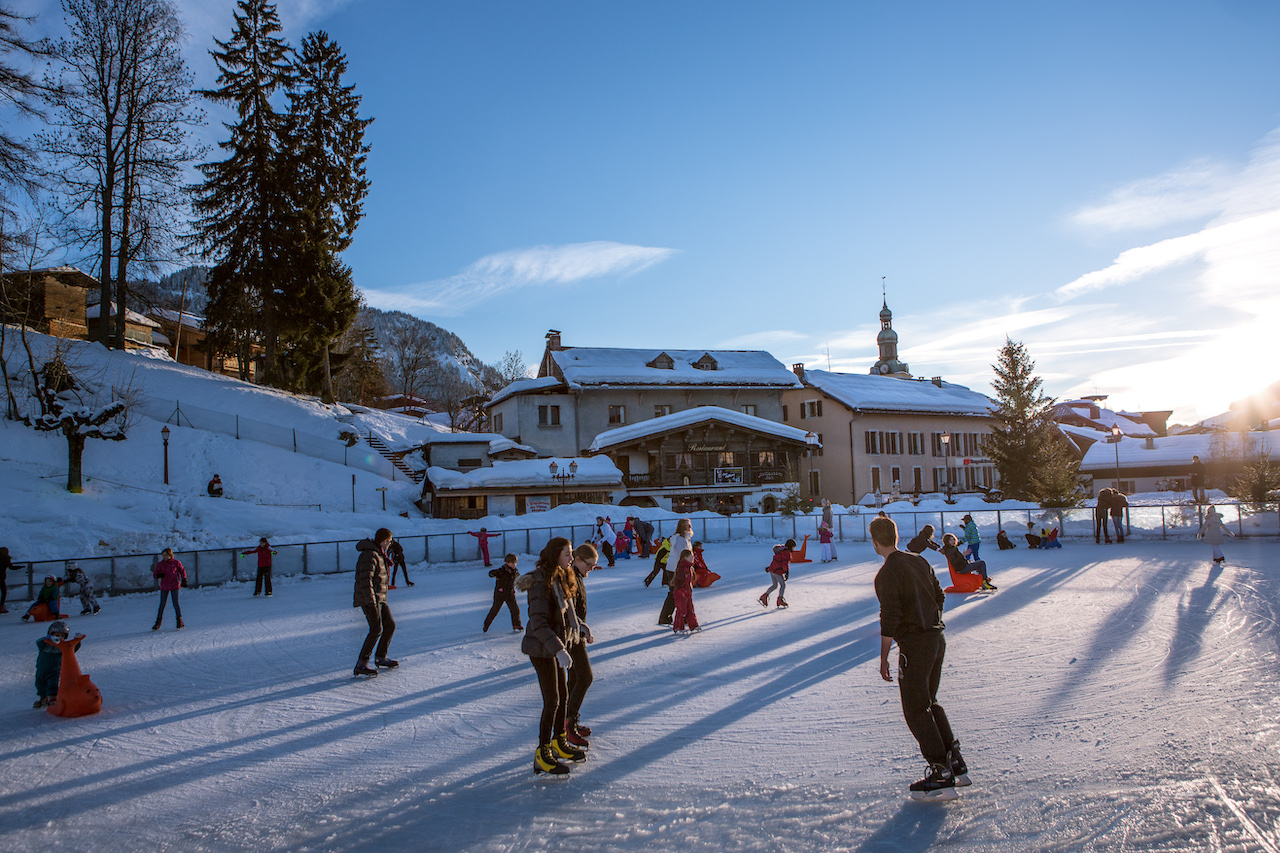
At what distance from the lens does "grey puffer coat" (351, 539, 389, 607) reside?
864cm

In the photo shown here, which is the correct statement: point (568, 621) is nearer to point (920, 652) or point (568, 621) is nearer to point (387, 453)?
point (920, 652)

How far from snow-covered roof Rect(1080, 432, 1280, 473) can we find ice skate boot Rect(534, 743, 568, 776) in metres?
54.5

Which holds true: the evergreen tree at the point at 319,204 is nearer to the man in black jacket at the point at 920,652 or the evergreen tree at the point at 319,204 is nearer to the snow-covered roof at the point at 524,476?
the snow-covered roof at the point at 524,476

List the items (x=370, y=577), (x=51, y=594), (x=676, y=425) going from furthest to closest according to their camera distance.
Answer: (x=676, y=425), (x=51, y=594), (x=370, y=577)

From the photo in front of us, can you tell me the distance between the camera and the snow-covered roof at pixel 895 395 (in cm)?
4650

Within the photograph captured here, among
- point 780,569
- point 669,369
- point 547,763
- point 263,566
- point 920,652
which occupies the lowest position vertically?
point 547,763

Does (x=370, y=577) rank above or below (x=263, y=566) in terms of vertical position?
above

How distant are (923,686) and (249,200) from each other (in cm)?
4360

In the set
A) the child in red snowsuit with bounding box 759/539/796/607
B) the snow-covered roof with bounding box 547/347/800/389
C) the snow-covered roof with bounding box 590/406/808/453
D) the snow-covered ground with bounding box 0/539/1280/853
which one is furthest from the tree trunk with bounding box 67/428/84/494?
the snow-covered roof with bounding box 547/347/800/389

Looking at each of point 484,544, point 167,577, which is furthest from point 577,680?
point 484,544

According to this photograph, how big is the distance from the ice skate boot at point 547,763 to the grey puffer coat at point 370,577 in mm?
3899

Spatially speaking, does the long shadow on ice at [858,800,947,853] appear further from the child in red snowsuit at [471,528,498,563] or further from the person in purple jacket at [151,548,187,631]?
the child in red snowsuit at [471,528,498,563]

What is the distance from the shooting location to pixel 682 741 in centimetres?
629

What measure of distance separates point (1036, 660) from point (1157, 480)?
51.0 meters
